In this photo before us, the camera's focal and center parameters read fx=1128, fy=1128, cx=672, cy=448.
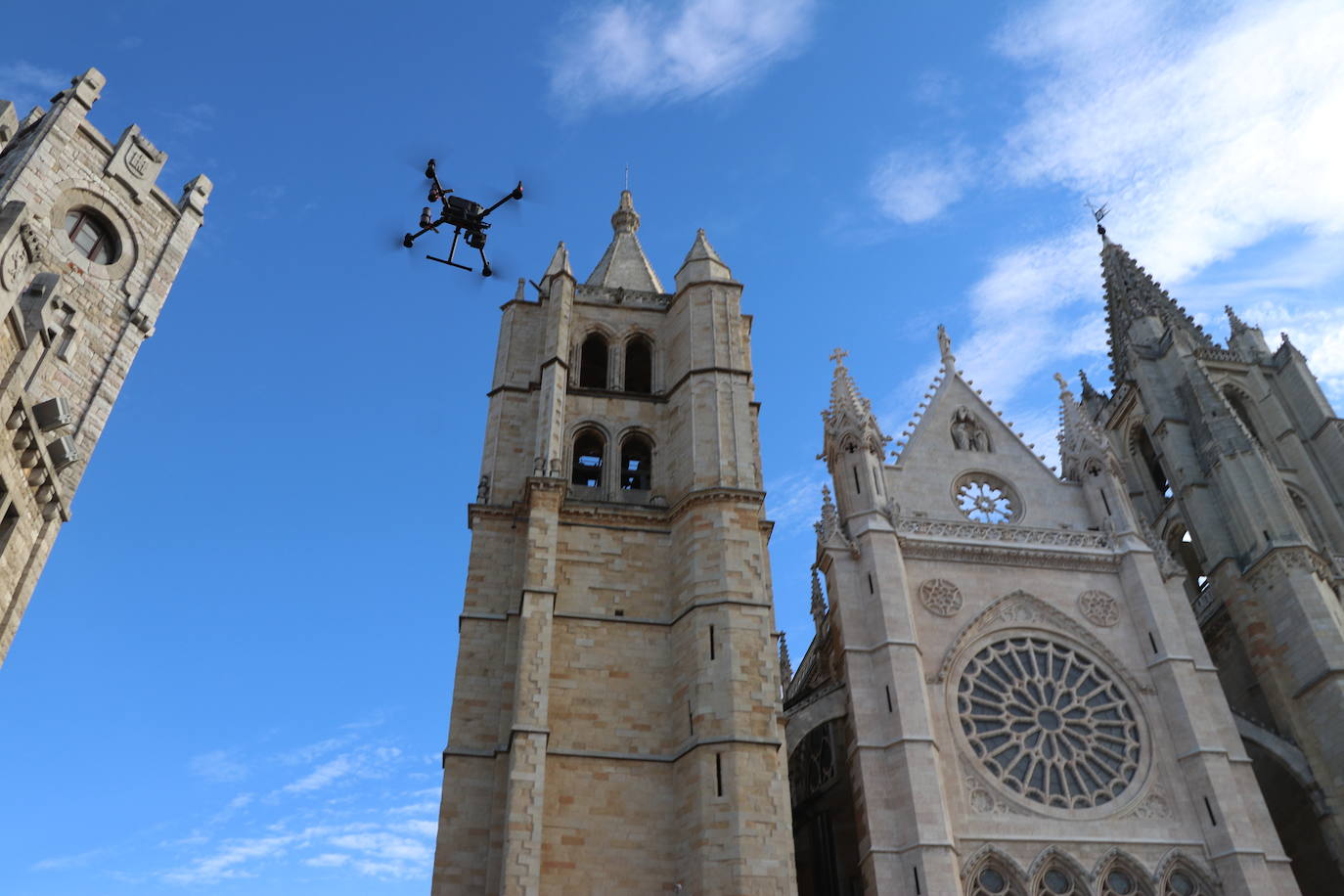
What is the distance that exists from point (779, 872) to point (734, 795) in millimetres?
1220

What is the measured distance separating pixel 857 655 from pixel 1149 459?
16516 mm

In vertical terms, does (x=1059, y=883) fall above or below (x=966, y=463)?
below

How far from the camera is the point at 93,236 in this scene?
19234 millimetres

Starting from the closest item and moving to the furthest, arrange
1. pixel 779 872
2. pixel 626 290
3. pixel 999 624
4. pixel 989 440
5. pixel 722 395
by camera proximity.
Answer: pixel 779 872 → pixel 999 624 → pixel 722 395 → pixel 989 440 → pixel 626 290

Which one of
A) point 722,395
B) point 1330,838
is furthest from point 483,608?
point 1330,838

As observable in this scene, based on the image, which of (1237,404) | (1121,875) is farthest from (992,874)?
(1237,404)

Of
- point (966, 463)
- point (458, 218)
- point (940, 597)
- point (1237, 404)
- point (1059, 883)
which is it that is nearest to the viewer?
point (458, 218)

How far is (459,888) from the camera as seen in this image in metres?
16.0

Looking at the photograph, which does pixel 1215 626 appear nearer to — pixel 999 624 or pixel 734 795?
pixel 999 624

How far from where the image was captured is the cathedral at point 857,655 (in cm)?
1681

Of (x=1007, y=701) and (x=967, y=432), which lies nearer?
(x=1007, y=701)

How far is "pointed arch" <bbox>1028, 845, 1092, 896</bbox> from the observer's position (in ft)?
57.1

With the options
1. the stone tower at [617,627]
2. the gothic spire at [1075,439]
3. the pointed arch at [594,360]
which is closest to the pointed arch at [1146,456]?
the gothic spire at [1075,439]

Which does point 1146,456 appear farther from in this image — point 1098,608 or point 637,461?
point 637,461
